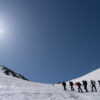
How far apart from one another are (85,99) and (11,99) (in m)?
9.09

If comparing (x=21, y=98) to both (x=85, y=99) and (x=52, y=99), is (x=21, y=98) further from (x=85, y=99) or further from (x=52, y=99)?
(x=85, y=99)

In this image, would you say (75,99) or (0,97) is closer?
(0,97)

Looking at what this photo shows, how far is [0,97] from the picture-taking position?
1770 centimetres

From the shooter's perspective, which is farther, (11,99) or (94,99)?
(94,99)

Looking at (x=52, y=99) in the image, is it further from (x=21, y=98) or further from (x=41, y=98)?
(x=21, y=98)

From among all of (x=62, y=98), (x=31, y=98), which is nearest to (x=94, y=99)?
(x=62, y=98)

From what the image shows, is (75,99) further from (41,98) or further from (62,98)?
(41,98)

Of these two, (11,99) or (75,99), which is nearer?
(11,99)

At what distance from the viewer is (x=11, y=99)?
17.5 m

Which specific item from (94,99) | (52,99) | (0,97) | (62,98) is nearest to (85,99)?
(94,99)

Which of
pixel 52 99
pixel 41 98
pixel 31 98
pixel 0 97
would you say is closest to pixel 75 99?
pixel 52 99

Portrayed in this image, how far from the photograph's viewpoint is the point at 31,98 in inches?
720

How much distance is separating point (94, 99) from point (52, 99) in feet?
17.6

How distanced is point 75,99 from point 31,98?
5.53 meters
